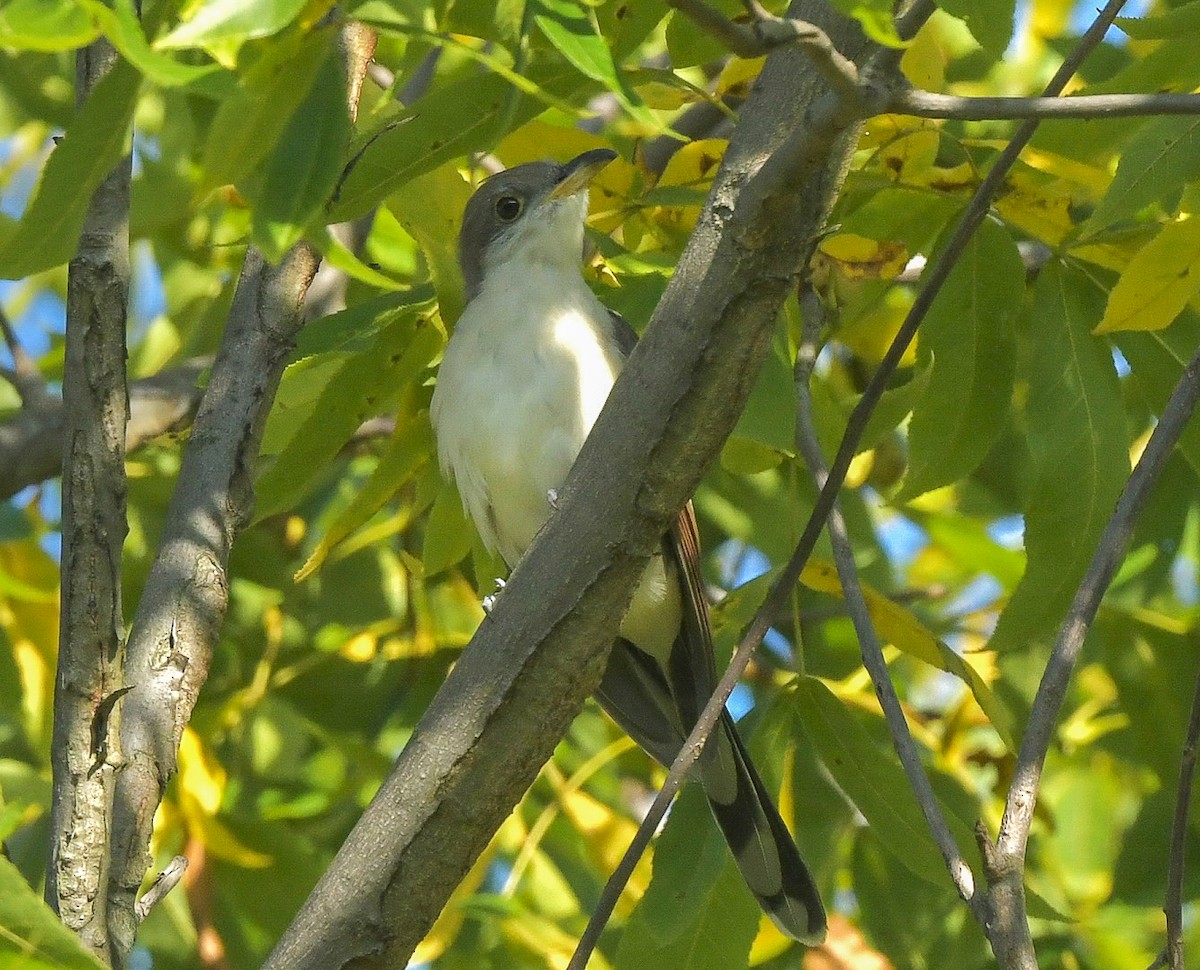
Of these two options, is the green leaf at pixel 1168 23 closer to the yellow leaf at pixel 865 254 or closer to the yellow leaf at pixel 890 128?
the yellow leaf at pixel 890 128

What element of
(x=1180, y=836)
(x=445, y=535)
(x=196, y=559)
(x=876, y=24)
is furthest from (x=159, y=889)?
(x=876, y=24)

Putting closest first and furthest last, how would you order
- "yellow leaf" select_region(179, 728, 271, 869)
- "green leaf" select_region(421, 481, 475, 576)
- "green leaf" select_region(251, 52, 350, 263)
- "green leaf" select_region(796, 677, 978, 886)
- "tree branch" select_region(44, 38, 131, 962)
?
"green leaf" select_region(251, 52, 350, 263)
"tree branch" select_region(44, 38, 131, 962)
"green leaf" select_region(796, 677, 978, 886)
"green leaf" select_region(421, 481, 475, 576)
"yellow leaf" select_region(179, 728, 271, 869)

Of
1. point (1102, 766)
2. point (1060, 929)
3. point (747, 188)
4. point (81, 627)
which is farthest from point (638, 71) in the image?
point (1102, 766)

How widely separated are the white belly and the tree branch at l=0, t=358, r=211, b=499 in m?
0.87

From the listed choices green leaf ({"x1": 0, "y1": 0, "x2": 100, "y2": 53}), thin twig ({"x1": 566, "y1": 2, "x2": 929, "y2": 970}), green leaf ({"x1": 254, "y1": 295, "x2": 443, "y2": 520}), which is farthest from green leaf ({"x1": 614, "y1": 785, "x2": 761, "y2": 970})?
green leaf ({"x1": 0, "y1": 0, "x2": 100, "y2": 53})

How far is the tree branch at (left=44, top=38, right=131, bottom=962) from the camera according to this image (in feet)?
9.12

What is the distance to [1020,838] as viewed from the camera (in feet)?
7.79

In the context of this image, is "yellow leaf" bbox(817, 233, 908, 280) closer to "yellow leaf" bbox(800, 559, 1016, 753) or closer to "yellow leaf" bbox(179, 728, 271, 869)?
"yellow leaf" bbox(800, 559, 1016, 753)

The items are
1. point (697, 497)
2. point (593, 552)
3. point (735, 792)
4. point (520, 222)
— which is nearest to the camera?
point (593, 552)

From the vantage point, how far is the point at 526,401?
434 centimetres

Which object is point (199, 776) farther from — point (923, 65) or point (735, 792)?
point (923, 65)

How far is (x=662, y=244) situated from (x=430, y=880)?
1.63 m

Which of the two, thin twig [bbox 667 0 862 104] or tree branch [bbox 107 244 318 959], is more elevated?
thin twig [bbox 667 0 862 104]

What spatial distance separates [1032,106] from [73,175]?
1223mm
